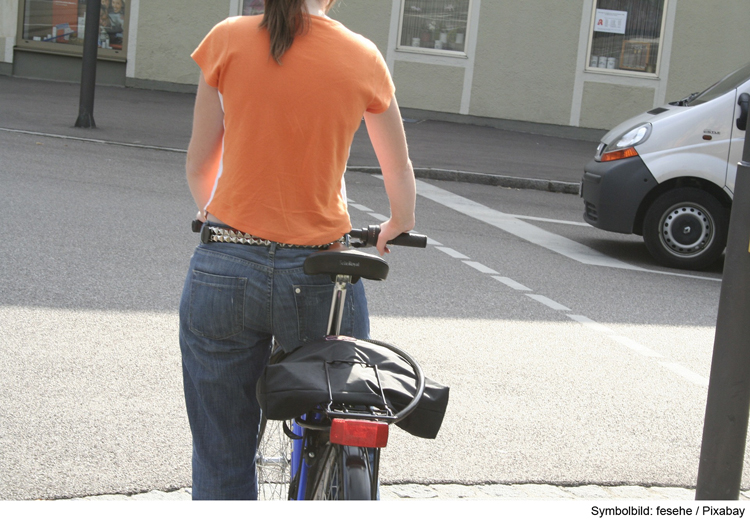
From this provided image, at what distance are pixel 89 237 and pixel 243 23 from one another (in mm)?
5774

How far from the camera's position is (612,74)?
67.5 feet

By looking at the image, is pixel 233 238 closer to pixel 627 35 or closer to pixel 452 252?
pixel 452 252

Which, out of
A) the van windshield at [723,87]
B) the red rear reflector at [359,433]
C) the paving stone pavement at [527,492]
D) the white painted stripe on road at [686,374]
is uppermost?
the van windshield at [723,87]

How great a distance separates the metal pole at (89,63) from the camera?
14086 millimetres

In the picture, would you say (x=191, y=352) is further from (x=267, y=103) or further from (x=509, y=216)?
(x=509, y=216)

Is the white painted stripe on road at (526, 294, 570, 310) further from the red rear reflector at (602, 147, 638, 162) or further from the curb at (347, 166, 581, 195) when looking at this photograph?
the curb at (347, 166, 581, 195)

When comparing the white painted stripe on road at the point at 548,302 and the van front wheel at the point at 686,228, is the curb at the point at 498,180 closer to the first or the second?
the van front wheel at the point at 686,228

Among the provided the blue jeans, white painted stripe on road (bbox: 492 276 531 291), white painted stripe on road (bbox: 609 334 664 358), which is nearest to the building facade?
white painted stripe on road (bbox: 492 276 531 291)

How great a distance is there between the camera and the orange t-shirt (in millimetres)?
2213

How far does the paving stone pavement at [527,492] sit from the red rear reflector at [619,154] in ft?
18.7

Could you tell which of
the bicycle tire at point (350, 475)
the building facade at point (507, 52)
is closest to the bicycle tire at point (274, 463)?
the bicycle tire at point (350, 475)

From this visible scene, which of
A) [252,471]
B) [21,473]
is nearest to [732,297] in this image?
[252,471]

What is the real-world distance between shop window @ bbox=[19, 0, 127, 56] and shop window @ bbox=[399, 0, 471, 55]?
20.1ft

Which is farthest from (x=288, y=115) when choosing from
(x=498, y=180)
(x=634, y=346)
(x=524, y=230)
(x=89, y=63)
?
(x=89, y=63)
